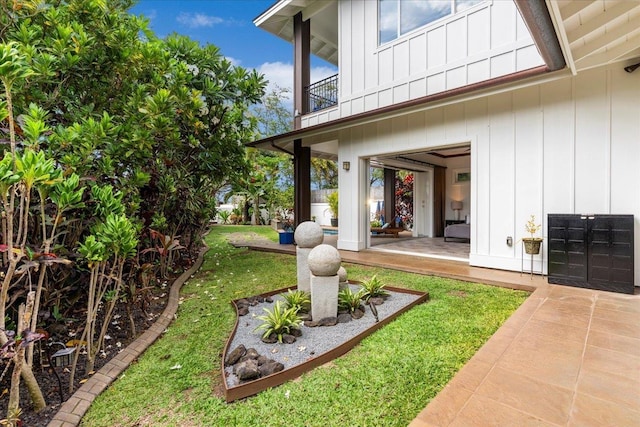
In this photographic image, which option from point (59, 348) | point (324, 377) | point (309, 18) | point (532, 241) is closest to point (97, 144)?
point (59, 348)

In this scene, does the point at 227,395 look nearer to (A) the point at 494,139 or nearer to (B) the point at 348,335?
(B) the point at 348,335

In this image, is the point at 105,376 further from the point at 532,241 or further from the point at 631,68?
the point at 631,68

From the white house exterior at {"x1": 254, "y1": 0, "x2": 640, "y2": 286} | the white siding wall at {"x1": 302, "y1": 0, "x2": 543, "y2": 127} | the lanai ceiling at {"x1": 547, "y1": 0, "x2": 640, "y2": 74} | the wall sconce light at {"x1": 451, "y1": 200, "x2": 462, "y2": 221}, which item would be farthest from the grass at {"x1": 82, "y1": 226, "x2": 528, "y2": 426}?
the wall sconce light at {"x1": 451, "y1": 200, "x2": 462, "y2": 221}

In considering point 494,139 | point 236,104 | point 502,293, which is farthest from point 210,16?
point 502,293

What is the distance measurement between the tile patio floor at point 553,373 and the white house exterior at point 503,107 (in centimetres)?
195

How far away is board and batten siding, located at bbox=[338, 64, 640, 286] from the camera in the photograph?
4.50 m

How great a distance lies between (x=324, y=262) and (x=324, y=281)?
26 cm

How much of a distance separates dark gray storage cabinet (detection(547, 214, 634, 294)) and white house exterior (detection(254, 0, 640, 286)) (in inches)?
19.9

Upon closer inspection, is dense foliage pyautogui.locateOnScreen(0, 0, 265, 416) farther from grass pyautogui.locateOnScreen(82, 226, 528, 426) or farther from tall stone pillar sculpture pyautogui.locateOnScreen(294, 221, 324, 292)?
tall stone pillar sculpture pyautogui.locateOnScreen(294, 221, 324, 292)

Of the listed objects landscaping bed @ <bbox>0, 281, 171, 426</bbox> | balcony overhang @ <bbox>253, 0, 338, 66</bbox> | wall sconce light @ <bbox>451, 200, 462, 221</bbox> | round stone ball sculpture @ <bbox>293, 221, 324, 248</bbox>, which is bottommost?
landscaping bed @ <bbox>0, 281, 171, 426</bbox>

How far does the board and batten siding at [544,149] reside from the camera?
4.50m

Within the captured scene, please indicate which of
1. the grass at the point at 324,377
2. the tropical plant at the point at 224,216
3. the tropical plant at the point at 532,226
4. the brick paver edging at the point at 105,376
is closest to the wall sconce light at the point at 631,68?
the tropical plant at the point at 532,226

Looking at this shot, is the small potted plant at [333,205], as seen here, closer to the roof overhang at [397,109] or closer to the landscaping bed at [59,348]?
the roof overhang at [397,109]

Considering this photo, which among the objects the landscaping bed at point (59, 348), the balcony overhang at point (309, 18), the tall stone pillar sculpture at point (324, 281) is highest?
the balcony overhang at point (309, 18)
